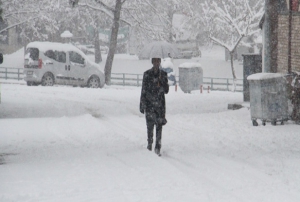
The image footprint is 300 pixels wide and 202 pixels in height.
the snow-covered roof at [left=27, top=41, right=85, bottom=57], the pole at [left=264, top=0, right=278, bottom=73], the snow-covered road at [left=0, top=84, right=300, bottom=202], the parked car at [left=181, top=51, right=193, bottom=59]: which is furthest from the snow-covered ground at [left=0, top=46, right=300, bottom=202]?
the parked car at [left=181, top=51, right=193, bottom=59]

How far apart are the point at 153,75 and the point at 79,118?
599cm

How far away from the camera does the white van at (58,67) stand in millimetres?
27578

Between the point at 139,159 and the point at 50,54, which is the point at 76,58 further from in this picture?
the point at 139,159

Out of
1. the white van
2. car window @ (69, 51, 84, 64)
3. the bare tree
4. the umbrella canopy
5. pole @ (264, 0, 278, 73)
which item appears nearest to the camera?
pole @ (264, 0, 278, 73)

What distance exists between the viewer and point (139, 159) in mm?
9492

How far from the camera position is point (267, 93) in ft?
45.1

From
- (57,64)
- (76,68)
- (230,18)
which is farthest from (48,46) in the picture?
(230,18)

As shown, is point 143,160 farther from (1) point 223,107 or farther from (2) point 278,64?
→ (1) point 223,107

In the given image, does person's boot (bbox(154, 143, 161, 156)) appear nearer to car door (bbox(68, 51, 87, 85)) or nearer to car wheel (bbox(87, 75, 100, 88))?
car door (bbox(68, 51, 87, 85))

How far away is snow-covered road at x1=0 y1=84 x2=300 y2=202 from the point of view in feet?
23.3

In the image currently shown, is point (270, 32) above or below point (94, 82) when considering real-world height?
above

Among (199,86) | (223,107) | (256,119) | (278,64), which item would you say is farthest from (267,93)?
(199,86)

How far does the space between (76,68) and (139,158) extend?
19710 millimetres

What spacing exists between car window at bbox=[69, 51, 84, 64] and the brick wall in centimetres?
1332
